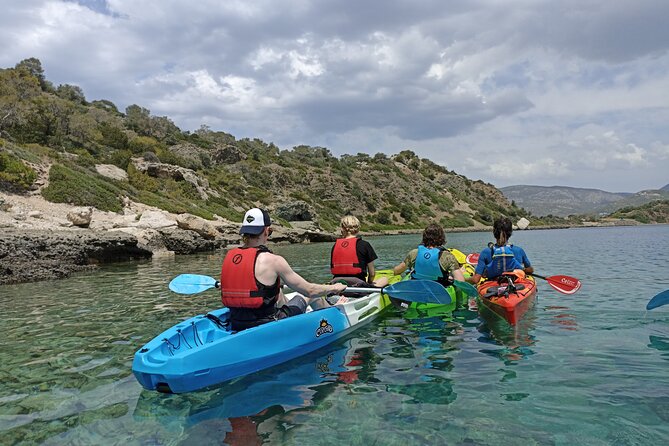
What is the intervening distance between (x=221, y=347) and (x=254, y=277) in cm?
79

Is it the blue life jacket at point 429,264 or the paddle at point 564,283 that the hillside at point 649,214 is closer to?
the paddle at point 564,283

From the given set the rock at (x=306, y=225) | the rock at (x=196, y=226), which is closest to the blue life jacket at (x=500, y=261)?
the rock at (x=196, y=226)

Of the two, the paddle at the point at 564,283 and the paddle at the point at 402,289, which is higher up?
the paddle at the point at 402,289

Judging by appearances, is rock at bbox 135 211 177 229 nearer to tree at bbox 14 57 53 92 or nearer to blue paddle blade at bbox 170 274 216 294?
blue paddle blade at bbox 170 274 216 294

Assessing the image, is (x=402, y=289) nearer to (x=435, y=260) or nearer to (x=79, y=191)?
(x=435, y=260)

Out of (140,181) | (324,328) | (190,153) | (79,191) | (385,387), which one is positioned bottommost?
(385,387)

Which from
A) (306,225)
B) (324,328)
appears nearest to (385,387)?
(324,328)

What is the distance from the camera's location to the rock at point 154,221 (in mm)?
21839

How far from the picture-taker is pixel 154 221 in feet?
74.3

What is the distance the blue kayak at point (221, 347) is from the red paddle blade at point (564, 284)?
4.58 m

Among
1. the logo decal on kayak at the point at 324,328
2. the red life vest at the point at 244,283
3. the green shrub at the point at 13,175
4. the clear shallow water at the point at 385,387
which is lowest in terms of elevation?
the clear shallow water at the point at 385,387

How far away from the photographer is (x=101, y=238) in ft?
51.0

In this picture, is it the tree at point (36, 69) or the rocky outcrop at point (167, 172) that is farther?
the tree at point (36, 69)

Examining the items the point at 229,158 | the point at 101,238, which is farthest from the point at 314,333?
the point at 229,158
